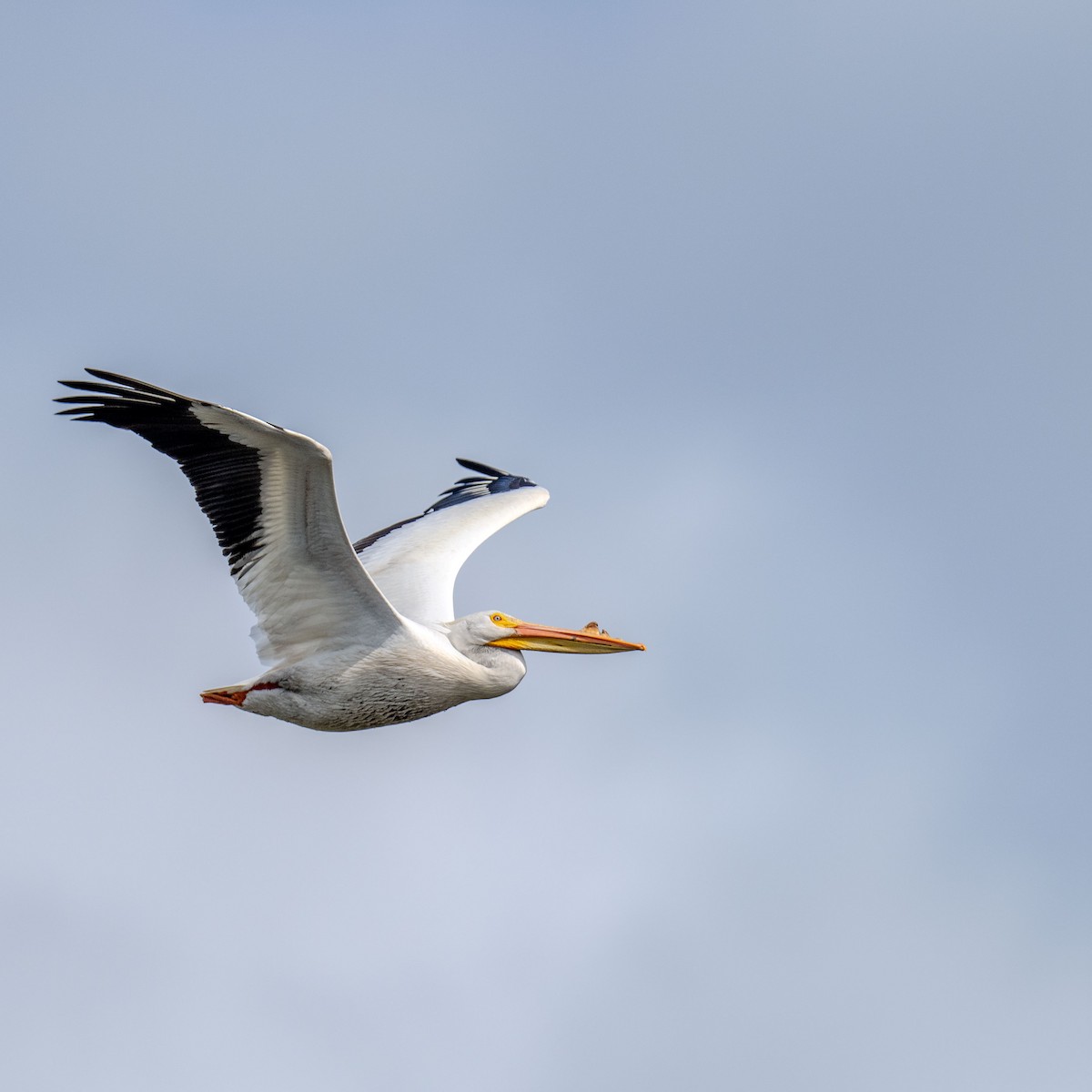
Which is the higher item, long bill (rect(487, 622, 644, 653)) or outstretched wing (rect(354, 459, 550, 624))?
outstretched wing (rect(354, 459, 550, 624))

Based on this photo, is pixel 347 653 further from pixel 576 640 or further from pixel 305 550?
pixel 576 640

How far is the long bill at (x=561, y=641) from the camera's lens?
1355cm

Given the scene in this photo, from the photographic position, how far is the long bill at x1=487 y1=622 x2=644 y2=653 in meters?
13.5

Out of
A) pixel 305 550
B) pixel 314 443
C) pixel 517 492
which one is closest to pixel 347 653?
pixel 305 550

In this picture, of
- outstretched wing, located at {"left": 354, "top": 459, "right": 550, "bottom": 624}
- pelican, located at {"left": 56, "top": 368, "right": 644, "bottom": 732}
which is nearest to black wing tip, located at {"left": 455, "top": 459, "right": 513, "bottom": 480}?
outstretched wing, located at {"left": 354, "top": 459, "right": 550, "bottom": 624}

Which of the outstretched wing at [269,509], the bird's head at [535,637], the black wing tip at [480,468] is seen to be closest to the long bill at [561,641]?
the bird's head at [535,637]

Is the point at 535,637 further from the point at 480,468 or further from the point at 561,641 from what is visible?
the point at 480,468

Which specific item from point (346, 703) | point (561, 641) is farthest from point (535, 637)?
point (346, 703)

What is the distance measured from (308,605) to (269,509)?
832 mm

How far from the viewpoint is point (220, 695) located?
13273mm

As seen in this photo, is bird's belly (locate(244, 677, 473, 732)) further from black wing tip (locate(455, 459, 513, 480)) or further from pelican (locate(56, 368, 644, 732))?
black wing tip (locate(455, 459, 513, 480))

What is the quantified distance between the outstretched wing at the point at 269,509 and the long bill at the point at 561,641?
100cm

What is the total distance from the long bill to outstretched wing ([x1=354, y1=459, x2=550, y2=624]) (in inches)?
31.6

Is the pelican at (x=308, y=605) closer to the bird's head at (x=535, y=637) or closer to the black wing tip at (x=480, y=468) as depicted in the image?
the bird's head at (x=535, y=637)
